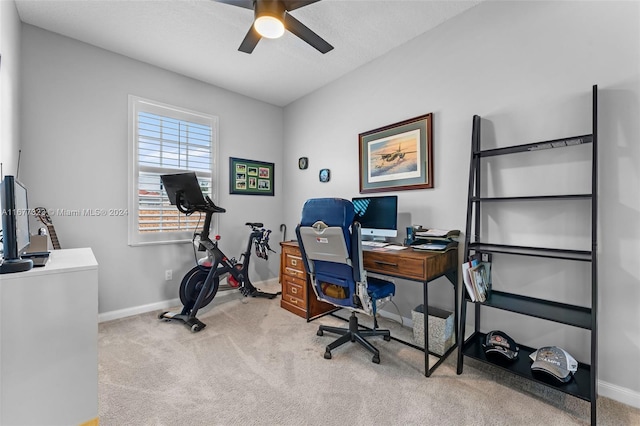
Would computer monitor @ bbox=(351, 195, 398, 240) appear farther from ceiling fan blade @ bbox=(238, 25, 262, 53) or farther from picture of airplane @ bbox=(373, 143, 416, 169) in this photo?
ceiling fan blade @ bbox=(238, 25, 262, 53)

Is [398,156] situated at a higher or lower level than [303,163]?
lower

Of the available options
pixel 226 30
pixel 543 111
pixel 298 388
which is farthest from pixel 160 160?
pixel 543 111

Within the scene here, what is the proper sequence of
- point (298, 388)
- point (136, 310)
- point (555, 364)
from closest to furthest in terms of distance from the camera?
1. point (555, 364)
2. point (298, 388)
3. point (136, 310)

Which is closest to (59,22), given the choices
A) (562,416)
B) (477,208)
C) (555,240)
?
(477,208)

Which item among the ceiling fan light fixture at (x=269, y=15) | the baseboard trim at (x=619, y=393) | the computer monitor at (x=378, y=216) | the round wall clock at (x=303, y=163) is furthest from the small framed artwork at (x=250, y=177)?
the baseboard trim at (x=619, y=393)

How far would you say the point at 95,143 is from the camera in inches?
108

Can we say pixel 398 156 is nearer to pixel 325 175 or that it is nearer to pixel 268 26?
pixel 325 175

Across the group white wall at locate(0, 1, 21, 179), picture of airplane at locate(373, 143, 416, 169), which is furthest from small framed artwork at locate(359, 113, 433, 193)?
white wall at locate(0, 1, 21, 179)

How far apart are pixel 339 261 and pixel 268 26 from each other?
5.74 ft

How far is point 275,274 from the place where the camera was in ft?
13.8

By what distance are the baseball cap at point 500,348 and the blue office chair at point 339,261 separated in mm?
723

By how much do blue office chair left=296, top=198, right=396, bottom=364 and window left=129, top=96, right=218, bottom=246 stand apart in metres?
1.90

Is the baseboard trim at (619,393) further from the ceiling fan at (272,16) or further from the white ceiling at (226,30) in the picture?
the ceiling fan at (272,16)

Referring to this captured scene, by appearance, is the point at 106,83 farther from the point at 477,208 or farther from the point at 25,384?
the point at 477,208
